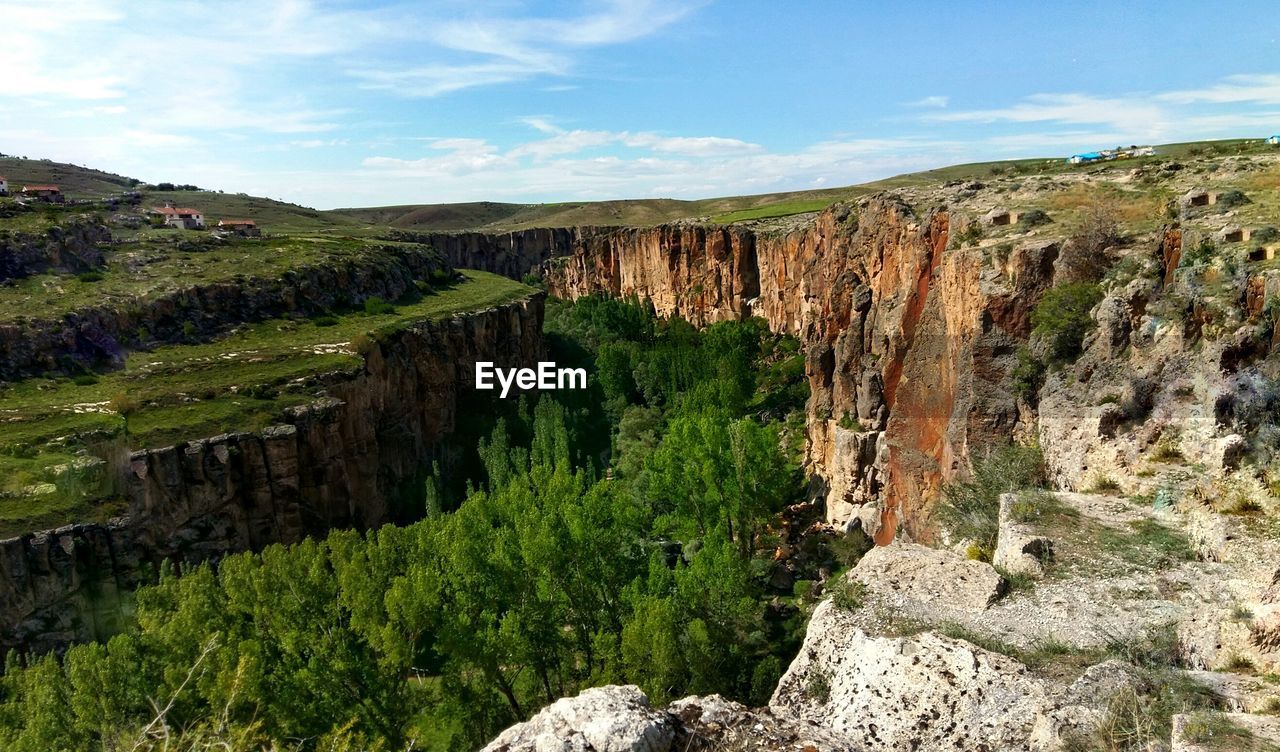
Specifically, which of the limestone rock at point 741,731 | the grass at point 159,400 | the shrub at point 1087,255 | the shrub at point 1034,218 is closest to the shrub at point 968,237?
the shrub at point 1034,218

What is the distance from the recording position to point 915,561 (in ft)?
48.6

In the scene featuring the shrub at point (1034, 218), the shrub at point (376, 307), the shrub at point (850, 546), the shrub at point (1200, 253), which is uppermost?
the shrub at point (1034, 218)

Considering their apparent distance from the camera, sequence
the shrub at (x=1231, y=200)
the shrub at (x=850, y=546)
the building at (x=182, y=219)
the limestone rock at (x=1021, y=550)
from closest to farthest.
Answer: the limestone rock at (x=1021, y=550)
the shrub at (x=1231, y=200)
the shrub at (x=850, y=546)
the building at (x=182, y=219)

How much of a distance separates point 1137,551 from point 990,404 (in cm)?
883

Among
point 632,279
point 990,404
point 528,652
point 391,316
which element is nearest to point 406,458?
point 391,316

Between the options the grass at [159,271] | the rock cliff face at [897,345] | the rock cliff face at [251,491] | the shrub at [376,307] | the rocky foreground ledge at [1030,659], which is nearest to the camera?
the rocky foreground ledge at [1030,659]

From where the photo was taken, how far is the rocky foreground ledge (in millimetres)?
8766

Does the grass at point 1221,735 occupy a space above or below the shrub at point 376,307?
below

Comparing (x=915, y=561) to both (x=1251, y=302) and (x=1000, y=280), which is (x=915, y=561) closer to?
(x=1251, y=302)

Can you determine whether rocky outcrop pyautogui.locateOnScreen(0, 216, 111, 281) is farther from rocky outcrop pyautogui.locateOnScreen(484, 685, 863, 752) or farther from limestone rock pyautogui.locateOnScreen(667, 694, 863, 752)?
limestone rock pyautogui.locateOnScreen(667, 694, 863, 752)

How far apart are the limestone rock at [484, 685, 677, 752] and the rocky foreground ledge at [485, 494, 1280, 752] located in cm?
2

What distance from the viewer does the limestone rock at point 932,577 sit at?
13367mm

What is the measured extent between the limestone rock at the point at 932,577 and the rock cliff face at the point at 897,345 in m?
8.34

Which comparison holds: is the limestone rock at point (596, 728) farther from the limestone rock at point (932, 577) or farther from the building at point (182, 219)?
the building at point (182, 219)
